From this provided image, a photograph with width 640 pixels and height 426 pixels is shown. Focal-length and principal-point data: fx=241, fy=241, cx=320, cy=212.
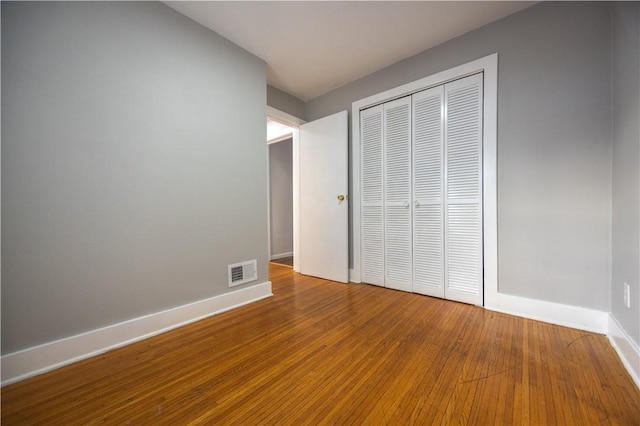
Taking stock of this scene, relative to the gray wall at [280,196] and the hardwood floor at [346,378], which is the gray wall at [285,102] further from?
the hardwood floor at [346,378]

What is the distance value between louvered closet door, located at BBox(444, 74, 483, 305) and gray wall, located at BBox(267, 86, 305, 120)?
184cm

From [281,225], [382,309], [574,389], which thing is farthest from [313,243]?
[574,389]

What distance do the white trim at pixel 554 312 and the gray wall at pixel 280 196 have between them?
11.6 ft

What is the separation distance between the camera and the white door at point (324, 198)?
2.88 m

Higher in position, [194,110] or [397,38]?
[397,38]

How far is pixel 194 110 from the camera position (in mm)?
1920

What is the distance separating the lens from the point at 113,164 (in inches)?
60.5

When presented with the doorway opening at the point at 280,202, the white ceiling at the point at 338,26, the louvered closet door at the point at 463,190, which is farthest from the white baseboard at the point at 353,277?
the white ceiling at the point at 338,26

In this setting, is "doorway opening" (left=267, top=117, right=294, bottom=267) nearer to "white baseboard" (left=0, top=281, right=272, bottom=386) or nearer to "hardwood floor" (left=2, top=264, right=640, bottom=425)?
"white baseboard" (left=0, top=281, right=272, bottom=386)

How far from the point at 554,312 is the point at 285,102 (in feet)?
11.0

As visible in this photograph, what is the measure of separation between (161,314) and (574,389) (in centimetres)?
239

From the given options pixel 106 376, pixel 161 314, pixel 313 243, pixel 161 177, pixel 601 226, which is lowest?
pixel 106 376

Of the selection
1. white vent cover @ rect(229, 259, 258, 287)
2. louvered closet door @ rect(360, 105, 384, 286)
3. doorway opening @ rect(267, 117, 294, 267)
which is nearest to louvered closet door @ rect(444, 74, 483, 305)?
louvered closet door @ rect(360, 105, 384, 286)

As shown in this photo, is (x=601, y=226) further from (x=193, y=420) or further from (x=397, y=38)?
(x=193, y=420)
